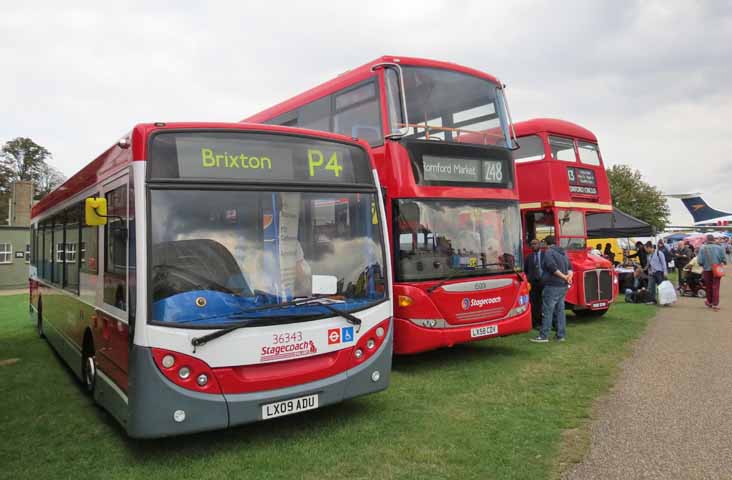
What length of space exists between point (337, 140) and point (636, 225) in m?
16.2

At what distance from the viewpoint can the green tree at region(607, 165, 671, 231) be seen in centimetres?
4953

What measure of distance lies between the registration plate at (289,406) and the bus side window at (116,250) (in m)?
1.41

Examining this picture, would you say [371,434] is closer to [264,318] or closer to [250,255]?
[264,318]

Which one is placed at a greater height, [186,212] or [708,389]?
[186,212]

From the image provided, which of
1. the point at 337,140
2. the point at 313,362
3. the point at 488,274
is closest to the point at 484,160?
the point at 488,274

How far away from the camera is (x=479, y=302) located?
7941 millimetres

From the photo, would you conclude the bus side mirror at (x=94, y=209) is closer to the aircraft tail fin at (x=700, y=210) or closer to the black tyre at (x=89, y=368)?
the black tyre at (x=89, y=368)

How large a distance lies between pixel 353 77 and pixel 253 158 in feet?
13.0

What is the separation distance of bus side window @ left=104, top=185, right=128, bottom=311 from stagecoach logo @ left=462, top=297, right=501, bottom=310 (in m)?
4.54

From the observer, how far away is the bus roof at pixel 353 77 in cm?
804

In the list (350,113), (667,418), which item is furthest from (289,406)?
(350,113)

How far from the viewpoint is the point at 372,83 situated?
799cm

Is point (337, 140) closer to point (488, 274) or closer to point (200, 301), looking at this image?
point (200, 301)

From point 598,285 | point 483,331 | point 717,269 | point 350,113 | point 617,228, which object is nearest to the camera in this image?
point 483,331
